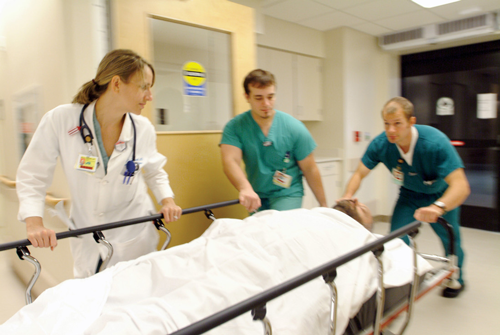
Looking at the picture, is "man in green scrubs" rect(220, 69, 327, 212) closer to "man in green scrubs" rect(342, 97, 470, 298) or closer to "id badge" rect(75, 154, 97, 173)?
"man in green scrubs" rect(342, 97, 470, 298)

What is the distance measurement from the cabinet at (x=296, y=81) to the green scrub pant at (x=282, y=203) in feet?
6.36

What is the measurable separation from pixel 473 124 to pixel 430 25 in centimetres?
140

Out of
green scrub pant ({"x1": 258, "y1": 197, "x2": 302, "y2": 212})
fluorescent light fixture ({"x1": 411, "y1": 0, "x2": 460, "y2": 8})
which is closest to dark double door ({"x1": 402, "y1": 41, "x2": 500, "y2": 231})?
fluorescent light fixture ({"x1": 411, "y1": 0, "x2": 460, "y2": 8})

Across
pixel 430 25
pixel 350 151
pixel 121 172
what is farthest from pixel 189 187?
pixel 430 25

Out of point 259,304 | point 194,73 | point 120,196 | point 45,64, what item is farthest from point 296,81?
point 259,304

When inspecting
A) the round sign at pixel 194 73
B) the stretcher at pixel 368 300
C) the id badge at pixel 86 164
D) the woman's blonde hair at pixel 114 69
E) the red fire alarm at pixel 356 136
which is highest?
the round sign at pixel 194 73

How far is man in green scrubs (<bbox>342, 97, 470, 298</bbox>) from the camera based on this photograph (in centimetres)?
207

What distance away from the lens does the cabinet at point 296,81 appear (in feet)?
13.1

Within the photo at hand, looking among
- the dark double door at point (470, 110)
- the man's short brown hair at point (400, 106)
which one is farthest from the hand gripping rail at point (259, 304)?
the dark double door at point (470, 110)

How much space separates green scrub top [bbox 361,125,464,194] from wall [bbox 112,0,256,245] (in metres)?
1.08

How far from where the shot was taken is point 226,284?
1211mm

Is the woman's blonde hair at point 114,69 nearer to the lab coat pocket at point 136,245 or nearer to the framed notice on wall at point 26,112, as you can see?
the lab coat pocket at point 136,245

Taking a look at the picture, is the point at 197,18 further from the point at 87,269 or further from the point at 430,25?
the point at 430,25

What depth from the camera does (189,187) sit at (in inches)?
94.1
